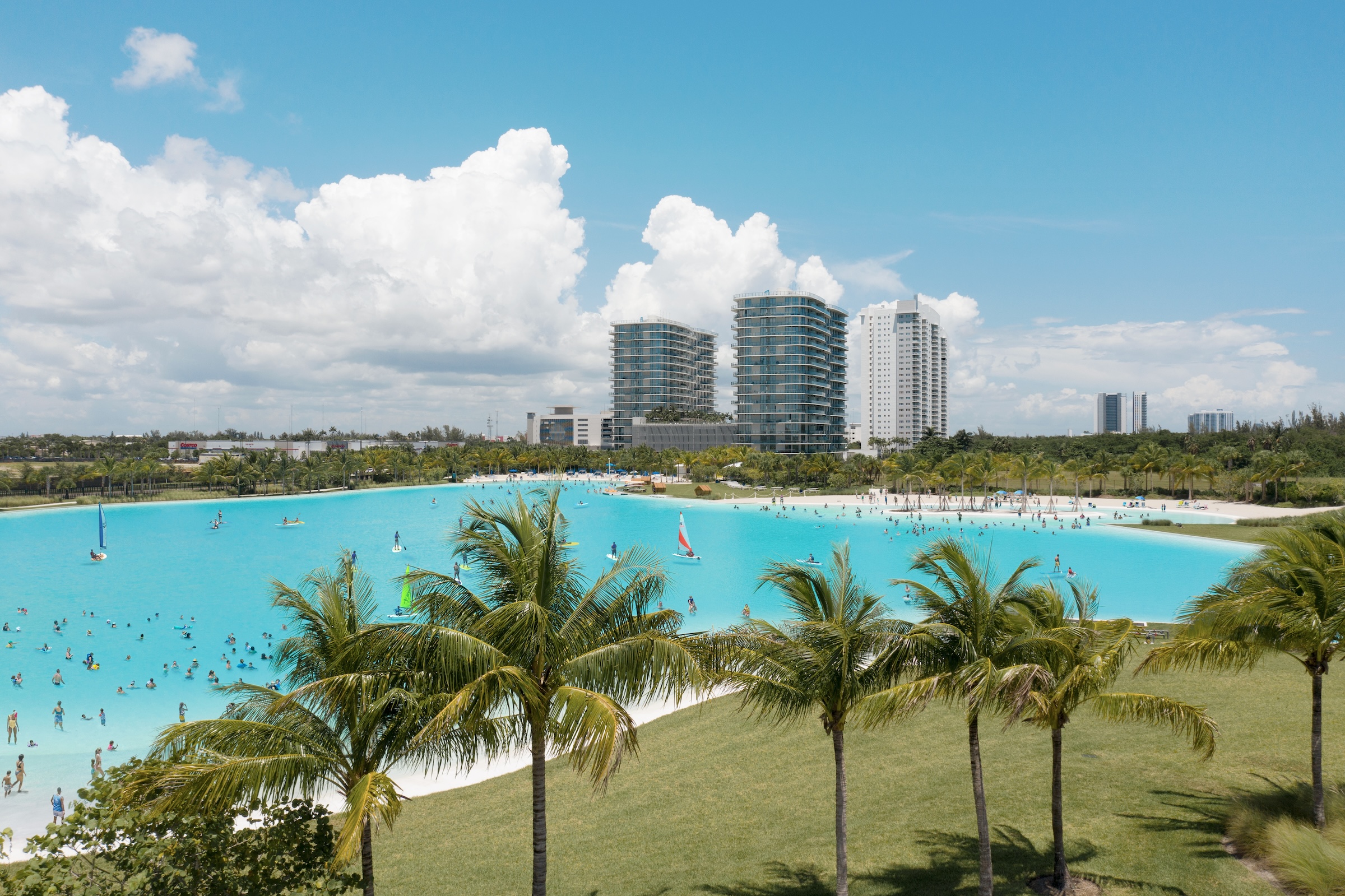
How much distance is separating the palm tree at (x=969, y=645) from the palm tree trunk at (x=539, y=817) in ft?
12.4

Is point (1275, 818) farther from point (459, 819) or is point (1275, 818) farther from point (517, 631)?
point (459, 819)

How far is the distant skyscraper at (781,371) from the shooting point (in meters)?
160

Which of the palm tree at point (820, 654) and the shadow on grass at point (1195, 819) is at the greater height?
the palm tree at point (820, 654)

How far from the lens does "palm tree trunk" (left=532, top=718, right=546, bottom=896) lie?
8.30 metres

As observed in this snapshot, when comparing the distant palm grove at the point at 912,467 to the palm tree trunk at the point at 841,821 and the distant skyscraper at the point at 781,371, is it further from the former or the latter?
the palm tree trunk at the point at 841,821

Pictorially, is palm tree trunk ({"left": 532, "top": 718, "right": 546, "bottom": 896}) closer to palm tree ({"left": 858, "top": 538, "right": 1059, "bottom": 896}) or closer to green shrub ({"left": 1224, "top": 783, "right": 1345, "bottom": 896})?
palm tree ({"left": 858, "top": 538, "right": 1059, "bottom": 896})

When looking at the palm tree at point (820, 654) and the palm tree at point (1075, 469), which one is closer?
the palm tree at point (820, 654)

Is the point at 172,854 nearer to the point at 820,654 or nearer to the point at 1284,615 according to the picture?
the point at 820,654

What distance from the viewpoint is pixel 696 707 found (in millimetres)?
23891

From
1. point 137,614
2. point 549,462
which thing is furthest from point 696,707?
point 549,462

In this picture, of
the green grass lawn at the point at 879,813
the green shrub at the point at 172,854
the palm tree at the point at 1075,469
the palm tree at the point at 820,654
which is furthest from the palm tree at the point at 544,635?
the palm tree at the point at 1075,469

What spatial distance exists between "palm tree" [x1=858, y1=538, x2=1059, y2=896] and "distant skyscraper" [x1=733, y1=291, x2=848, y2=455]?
151553 millimetres

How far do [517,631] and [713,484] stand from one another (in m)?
114

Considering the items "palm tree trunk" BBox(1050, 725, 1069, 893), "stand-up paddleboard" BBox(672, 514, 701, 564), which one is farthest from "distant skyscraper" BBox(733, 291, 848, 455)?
"palm tree trunk" BBox(1050, 725, 1069, 893)
